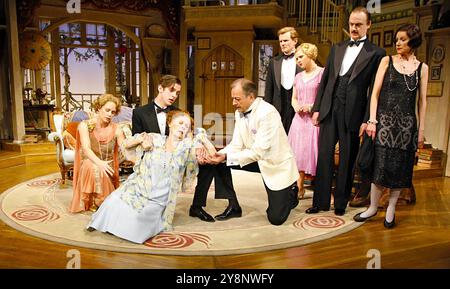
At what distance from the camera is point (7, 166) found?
5379mm

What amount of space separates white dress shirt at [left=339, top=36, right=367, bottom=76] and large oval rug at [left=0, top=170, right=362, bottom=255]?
1.21 meters

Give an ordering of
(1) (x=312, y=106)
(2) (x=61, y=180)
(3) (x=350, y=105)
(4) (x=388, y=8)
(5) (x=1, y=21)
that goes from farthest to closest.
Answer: (4) (x=388, y=8)
(5) (x=1, y=21)
(2) (x=61, y=180)
(1) (x=312, y=106)
(3) (x=350, y=105)

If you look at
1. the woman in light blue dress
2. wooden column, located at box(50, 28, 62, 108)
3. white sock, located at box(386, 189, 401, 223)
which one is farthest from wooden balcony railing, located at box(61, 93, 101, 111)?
white sock, located at box(386, 189, 401, 223)

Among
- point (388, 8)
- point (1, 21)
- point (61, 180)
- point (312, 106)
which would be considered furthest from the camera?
point (388, 8)

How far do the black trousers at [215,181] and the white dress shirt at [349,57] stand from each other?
1.22 m

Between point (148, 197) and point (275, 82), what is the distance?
5.38 feet

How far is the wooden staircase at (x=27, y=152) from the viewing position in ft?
18.4

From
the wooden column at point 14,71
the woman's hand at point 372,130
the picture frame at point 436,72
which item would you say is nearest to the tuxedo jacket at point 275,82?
the woman's hand at point 372,130

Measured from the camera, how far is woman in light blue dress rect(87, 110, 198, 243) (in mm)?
2744

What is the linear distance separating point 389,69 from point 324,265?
1.51 m

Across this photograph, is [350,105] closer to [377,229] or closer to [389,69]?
[389,69]

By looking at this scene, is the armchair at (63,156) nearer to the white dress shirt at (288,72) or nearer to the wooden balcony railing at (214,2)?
the white dress shirt at (288,72)

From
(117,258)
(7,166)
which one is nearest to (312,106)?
(117,258)

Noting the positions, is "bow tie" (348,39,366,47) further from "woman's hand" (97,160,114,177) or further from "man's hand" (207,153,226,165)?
"woman's hand" (97,160,114,177)
